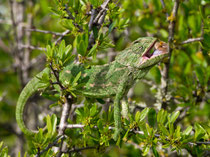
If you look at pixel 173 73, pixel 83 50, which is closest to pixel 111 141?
pixel 83 50

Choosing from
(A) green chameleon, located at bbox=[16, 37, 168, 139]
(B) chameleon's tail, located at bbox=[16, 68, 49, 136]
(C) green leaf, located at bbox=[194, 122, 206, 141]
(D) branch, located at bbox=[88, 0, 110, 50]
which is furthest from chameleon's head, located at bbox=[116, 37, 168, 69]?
(B) chameleon's tail, located at bbox=[16, 68, 49, 136]

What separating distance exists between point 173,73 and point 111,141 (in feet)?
4.49

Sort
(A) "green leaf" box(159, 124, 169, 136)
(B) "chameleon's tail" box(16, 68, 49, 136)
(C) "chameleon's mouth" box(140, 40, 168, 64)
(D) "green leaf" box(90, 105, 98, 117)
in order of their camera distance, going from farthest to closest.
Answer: (B) "chameleon's tail" box(16, 68, 49, 136)
(C) "chameleon's mouth" box(140, 40, 168, 64)
(D) "green leaf" box(90, 105, 98, 117)
(A) "green leaf" box(159, 124, 169, 136)

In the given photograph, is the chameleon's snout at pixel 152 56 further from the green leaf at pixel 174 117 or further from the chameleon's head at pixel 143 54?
the green leaf at pixel 174 117

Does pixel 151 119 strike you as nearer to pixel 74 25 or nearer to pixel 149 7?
pixel 74 25

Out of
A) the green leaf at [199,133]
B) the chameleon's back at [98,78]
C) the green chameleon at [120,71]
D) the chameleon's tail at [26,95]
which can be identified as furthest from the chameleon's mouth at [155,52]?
the chameleon's tail at [26,95]

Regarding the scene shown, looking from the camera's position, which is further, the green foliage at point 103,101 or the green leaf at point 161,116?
the green leaf at point 161,116

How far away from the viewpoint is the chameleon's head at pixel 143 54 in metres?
1.83

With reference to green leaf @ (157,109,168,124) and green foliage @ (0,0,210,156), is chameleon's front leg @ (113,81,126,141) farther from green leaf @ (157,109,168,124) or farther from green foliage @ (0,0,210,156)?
green leaf @ (157,109,168,124)

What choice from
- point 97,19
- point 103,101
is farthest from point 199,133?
point 97,19

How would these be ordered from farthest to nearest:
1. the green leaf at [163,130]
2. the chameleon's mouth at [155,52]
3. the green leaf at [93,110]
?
the chameleon's mouth at [155,52] → the green leaf at [93,110] → the green leaf at [163,130]

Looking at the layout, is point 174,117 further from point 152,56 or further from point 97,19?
point 97,19

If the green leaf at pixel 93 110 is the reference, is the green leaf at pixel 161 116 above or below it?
below

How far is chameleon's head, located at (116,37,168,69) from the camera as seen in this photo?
1.83 meters
